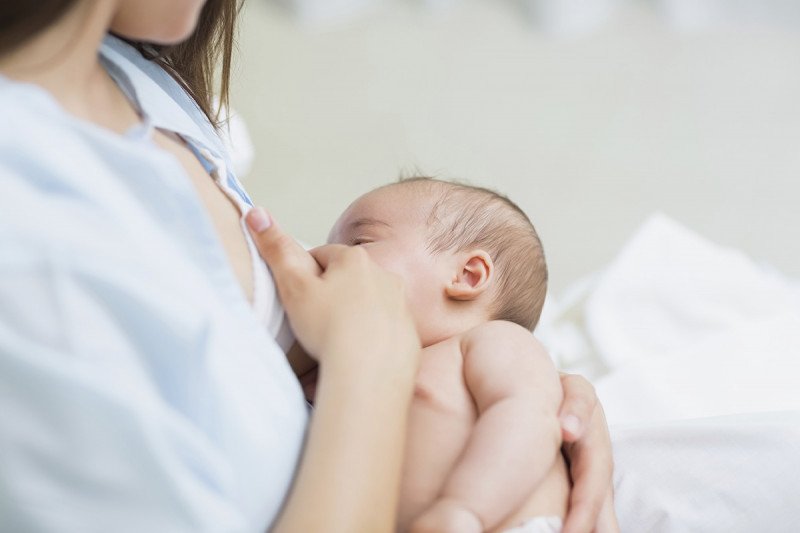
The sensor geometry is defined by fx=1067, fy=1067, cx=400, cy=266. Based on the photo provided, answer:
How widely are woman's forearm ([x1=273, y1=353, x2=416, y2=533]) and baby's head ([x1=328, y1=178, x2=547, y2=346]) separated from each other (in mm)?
280

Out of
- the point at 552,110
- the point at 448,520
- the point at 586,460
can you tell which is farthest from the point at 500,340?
the point at 552,110

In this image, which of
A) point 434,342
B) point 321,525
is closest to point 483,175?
point 434,342

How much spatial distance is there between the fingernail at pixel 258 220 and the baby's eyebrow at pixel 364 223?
0.86 feet

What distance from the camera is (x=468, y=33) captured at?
296cm

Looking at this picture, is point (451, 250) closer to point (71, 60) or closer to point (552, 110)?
point (71, 60)

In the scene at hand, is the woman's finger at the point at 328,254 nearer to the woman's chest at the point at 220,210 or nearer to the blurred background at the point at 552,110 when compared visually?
the woman's chest at the point at 220,210

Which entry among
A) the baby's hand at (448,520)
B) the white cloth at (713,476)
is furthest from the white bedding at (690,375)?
the baby's hand at (448,520)

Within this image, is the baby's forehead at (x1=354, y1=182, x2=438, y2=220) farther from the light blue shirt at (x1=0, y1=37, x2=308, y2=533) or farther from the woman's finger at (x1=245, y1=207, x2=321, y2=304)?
the light blue shirt at (x1=0, y1=37, x2=308, y2=533)

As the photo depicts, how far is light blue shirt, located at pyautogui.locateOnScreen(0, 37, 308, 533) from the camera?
0.70 m

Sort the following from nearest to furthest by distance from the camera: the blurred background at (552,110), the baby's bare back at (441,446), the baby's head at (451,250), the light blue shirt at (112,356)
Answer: the light blue shirt at (112,356), the baby's bare back at (441,446), the baby's head at (451,250), the blurred background at (552,110)

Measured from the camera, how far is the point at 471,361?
40.0 inches

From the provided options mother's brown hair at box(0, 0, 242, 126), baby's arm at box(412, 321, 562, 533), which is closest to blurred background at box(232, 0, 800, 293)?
mother's brown hair at box(0, 0, 242, 126)

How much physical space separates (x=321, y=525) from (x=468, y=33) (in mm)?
2349

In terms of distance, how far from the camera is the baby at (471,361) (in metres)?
0.90
